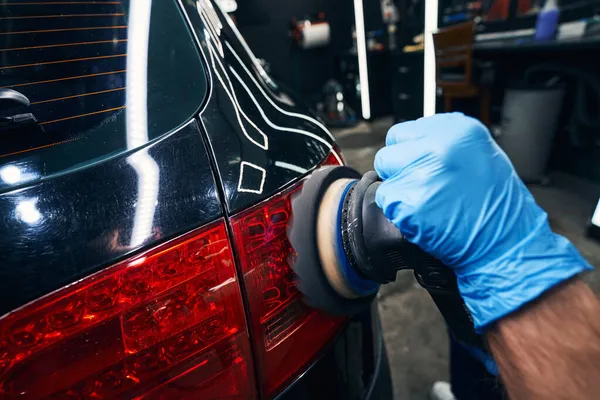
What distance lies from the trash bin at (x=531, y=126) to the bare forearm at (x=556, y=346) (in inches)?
119

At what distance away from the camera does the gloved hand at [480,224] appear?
0.57 metres

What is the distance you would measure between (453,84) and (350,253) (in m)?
3.90

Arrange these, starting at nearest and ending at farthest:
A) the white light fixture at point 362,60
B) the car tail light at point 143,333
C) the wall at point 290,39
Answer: the car tail light at point 143,333 < the white light fixture at point 362,60 < the wall at point 290,39

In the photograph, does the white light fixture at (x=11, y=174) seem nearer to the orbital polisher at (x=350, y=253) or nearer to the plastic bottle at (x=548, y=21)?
the orbital polisher at (x=350, y=253)

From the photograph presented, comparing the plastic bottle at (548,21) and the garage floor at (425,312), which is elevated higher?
the plastic bottle at (548,21)

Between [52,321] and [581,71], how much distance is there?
364 cm

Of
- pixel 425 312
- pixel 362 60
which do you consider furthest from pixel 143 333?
pixel 362 60

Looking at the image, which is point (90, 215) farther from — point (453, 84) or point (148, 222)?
point (453, 84)

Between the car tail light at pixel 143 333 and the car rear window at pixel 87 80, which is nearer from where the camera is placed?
the car tail light at pixel 143 333

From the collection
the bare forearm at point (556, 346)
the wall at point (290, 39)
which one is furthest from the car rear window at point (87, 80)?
the wall at point (290, 39)

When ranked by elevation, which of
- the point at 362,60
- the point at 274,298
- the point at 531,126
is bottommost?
the point at 531,126

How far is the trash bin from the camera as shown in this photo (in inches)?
119

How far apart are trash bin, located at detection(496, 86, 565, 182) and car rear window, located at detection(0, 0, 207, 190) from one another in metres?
3.12

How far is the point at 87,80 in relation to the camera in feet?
2.50
